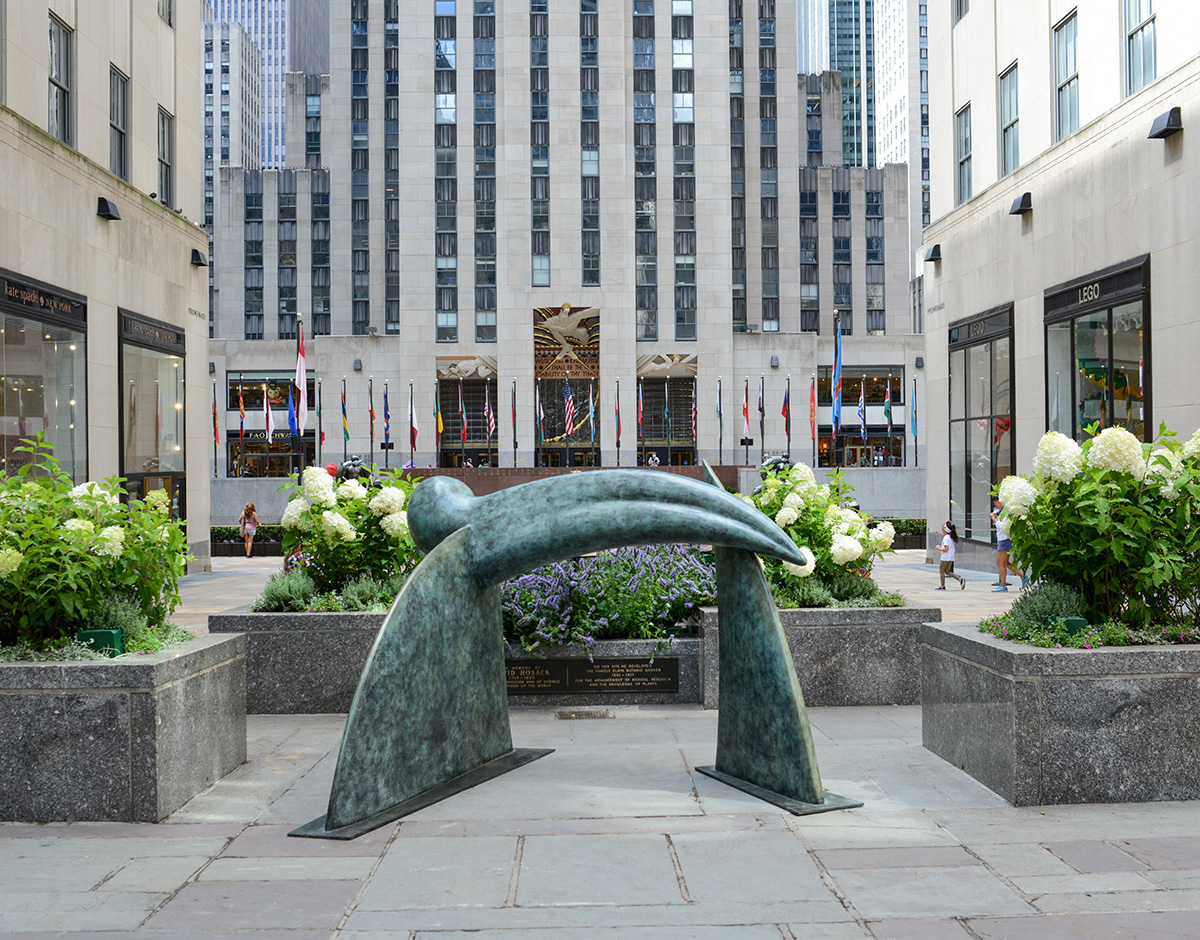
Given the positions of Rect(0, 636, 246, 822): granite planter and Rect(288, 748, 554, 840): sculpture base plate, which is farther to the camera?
Rect(0, 636, 246, 822): granite planter

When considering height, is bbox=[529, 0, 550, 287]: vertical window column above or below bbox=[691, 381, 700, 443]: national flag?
above

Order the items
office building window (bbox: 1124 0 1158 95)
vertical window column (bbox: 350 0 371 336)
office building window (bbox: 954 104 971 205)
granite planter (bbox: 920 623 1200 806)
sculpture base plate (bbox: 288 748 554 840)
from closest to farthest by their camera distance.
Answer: sculpture base plate (bbox: 288 748 554 840) < granite planter (bbox: 920 623 1200 806) < office building window (bbox: 1124 0 1158 95) < office building window (bbox: 954 104 971 205) < vertical window column (bbox: 350 0 371 336)

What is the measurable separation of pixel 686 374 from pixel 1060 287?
4528 centimetres

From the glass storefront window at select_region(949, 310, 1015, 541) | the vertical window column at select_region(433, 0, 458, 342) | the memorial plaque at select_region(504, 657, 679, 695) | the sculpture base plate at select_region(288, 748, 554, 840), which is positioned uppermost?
the vertical window column at select_region(433, 0, 458, 342)

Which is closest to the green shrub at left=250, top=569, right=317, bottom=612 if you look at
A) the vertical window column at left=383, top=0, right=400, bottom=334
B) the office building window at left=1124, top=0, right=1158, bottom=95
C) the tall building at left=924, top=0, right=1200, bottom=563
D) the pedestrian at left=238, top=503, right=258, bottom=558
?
the tall building at left=924, top=0, right=1200, bottom=563

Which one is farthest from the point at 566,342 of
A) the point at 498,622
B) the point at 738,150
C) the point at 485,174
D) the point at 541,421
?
the point at 498,622

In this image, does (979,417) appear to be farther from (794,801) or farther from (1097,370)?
(794,801)

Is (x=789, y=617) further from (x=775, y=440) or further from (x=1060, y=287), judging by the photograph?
(x=775, y=440)

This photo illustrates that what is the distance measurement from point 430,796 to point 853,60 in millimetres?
203460

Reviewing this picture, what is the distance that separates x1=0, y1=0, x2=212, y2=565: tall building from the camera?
17.4 metres

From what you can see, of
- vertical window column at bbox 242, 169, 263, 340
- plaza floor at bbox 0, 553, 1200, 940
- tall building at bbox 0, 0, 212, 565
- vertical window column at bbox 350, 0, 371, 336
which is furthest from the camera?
vertical window column at bbox 242, 169, 263, 340

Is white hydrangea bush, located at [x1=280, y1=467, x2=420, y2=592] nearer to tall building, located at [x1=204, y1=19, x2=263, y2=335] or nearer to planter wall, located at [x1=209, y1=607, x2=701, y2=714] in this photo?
planter wall, located at [x1=209, y1=607, x2=701, y2=714]

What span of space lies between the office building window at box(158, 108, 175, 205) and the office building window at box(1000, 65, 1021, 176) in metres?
19.5

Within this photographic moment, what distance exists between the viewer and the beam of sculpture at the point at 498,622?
645cm
